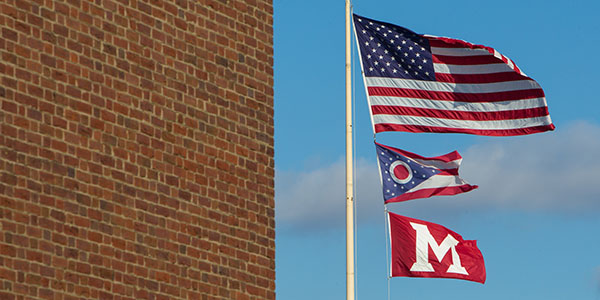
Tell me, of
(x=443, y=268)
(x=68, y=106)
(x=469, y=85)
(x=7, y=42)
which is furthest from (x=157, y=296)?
(x=469, y=85)

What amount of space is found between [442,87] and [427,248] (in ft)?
8.04

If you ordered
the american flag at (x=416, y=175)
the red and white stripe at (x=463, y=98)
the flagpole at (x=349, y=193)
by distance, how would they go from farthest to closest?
the red and white stripe at (x=463, y=98) < the american flag at (x=416, y=175) < the flagpole at (x=349, y=193)

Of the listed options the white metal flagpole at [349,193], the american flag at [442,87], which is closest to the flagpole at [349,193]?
the white metal flagpole at [349,193]

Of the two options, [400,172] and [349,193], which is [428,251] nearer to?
[400,172]

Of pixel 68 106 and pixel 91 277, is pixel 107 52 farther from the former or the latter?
pixel 91 277

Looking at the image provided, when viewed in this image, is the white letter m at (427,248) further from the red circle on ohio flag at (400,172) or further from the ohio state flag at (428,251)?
the red circle on ohio flag at (400,172)

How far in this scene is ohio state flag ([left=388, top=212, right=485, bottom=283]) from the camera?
1723 cm

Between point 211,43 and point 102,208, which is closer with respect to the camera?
point 102,208

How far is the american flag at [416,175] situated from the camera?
57.3ft

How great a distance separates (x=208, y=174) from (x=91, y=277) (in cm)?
213

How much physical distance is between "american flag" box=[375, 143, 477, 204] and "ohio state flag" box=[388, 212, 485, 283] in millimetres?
394

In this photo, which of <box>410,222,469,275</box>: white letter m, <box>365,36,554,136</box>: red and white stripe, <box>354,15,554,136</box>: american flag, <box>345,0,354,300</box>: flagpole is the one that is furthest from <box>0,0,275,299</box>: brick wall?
<box>410,222,469,275</box>: white letter m

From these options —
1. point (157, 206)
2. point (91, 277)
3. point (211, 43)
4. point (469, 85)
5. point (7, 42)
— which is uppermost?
point (469, 85)

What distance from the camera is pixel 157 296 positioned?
12.8 m
